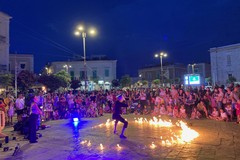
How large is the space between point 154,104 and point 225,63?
48.2m

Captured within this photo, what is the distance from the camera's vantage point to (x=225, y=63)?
6103cm

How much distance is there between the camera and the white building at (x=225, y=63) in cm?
5897

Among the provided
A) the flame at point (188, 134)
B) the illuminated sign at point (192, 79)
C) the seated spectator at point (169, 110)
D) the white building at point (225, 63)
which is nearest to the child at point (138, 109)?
the seated spectator at point (169, 110)

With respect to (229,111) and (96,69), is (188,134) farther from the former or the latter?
(96,69)

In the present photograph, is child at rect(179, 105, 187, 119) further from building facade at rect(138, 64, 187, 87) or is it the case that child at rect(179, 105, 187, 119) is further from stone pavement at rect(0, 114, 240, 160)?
building facade at rect(138, 64, 187, 87)

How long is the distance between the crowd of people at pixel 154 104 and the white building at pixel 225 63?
4354 centimetres

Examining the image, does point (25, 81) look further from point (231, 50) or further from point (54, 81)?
point (231, 50)

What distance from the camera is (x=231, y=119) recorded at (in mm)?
14023

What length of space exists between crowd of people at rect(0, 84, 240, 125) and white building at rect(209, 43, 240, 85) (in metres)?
43.5

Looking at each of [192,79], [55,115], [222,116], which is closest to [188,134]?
[222,116]

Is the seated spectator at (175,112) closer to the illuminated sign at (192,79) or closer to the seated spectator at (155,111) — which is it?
the seated spectator at (155,111)

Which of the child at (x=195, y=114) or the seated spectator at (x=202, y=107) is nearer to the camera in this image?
the child at (x=195, y=114)

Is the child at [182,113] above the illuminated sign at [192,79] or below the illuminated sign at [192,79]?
below

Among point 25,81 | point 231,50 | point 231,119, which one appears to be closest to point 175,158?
point 231,119
